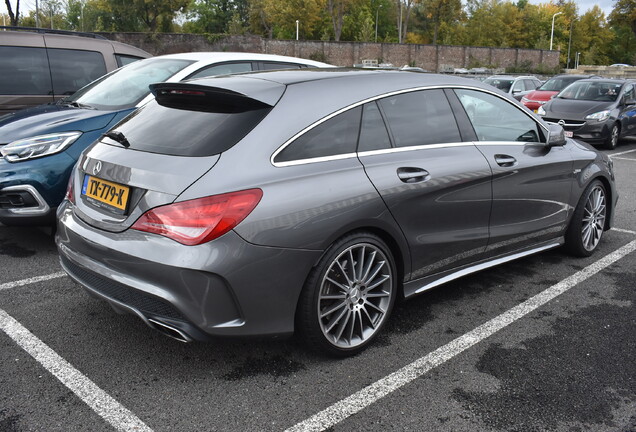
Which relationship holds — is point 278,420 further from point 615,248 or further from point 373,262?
point 615,248

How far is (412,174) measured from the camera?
3.47m

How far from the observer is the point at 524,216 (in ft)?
14.2

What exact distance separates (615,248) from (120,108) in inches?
184

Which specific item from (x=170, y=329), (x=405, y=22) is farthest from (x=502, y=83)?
(x=405, y=22)

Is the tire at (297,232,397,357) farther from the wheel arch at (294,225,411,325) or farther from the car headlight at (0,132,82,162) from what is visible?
the car headlight at (0,132,82,162)

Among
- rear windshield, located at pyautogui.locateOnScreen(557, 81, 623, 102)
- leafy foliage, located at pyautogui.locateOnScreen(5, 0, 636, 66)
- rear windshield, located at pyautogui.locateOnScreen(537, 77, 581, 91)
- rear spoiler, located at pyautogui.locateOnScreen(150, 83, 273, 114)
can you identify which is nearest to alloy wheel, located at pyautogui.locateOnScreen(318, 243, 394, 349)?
rear spoiler, located at pyautogui.locateOnScreen(150, 83, 273, 114)

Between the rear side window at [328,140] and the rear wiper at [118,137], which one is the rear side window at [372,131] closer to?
the rear side window at [328,140]

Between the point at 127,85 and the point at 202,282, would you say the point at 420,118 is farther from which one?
the point at 127,85

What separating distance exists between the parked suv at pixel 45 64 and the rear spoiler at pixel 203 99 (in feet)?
12.6

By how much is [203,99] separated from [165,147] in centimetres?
36

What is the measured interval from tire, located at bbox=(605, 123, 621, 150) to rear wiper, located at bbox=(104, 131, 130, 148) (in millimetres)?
12621

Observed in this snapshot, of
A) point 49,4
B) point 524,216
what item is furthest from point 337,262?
point 49,4

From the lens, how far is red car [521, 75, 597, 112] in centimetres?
1783

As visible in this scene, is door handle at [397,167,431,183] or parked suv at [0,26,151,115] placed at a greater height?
parked suv at [0,26,151,115]
